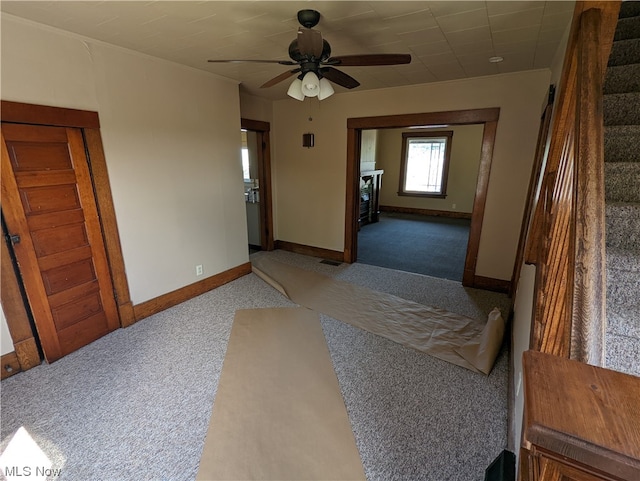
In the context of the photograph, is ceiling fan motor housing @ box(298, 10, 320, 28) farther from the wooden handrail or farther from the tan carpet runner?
the tan carpet runner

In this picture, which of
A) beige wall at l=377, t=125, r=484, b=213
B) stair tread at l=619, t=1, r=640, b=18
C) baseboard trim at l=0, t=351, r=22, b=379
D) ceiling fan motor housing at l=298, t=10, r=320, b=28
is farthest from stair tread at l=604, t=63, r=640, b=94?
beige wall at l=377, t=125, r=484, b=213

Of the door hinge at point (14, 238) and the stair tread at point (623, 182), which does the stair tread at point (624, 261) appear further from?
the door hinge at point (14, 238)

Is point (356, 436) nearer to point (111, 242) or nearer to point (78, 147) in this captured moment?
point (111, 242)

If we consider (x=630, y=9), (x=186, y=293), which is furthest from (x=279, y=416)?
(x=630, y=9)

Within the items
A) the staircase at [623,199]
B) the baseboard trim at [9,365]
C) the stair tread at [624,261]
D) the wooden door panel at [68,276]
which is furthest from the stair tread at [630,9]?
the baseboard trim at [9,365]

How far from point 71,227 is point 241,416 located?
200 cm

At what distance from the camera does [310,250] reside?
16.2 ft

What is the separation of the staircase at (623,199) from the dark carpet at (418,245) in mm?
2616

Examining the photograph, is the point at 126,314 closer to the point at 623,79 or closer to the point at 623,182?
the point at 623,182

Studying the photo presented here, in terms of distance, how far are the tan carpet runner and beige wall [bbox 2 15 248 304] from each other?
120cm

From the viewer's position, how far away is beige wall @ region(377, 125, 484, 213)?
7.47m

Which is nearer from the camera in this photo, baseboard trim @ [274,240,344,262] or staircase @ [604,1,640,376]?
staircase @ [604,1,640,376]

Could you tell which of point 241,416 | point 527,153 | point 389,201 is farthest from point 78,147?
point 389,201

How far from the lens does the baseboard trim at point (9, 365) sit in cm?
216
